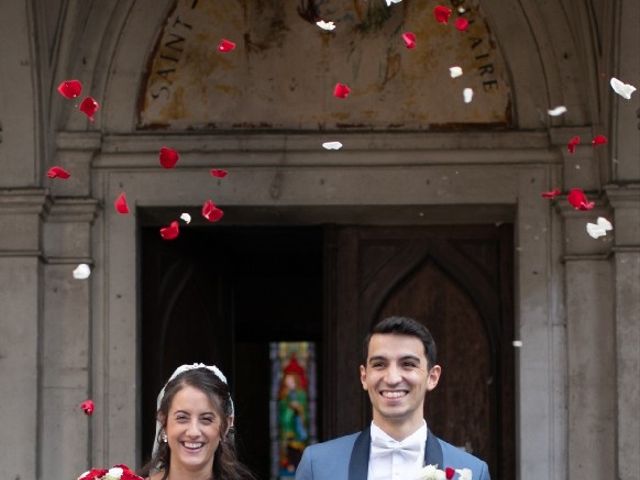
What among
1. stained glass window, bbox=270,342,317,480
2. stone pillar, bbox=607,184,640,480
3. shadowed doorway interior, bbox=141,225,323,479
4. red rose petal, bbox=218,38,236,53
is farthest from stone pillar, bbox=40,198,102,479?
stained glass window, bbox=270,342,317,480

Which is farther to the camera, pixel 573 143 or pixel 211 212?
pixel 573 143

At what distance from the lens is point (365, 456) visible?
6.60 meters

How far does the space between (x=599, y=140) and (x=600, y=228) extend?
0.62 metres

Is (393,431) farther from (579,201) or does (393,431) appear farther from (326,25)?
(326,25)

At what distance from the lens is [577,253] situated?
10.9 metres

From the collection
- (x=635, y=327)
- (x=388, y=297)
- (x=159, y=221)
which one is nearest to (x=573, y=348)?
(x=635, y=327)

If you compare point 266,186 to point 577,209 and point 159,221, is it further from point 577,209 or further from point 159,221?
point 577,209

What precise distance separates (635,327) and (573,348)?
1.22 ft

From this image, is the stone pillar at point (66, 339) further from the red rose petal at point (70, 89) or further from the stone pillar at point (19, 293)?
the red rose petal at point (70, 89)

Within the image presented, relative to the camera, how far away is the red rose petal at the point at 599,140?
10.3 metres

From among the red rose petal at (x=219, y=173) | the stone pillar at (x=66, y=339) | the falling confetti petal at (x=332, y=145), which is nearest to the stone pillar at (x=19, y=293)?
the stone pillar at (x=66, y=339)

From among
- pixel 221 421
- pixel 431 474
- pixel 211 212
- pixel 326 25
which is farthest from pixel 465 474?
pixel 326 25

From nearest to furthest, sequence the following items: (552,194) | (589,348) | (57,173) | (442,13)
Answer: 1. (57,173)
2. (442,13)
3. (552,194)
4. (589,348)

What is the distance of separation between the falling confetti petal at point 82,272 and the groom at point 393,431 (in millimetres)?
4412
